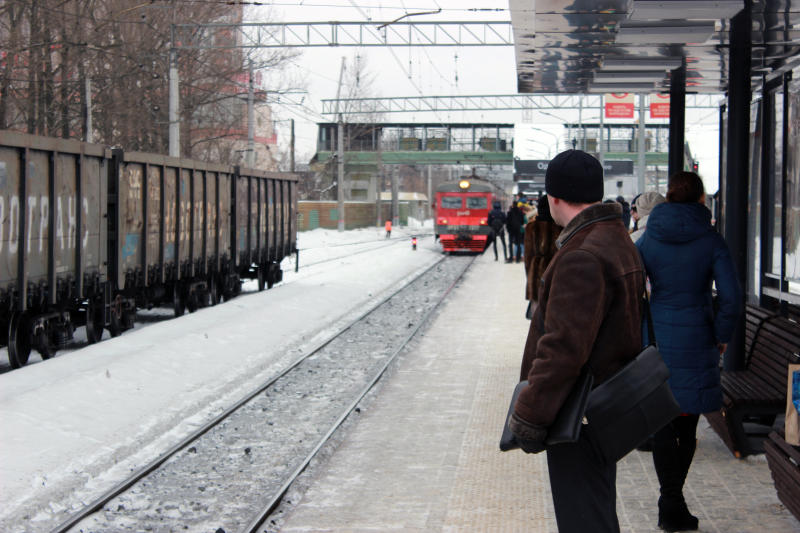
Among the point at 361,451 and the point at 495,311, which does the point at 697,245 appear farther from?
the point at 495,311

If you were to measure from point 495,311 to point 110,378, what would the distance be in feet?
28.9

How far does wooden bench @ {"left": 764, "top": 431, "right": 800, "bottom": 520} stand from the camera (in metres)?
5.17

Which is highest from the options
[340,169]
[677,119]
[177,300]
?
[340,169]

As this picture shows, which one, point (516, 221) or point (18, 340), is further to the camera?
point (516, 221)

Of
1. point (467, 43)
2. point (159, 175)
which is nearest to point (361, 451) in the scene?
point (159, 175)

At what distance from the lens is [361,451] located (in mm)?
7988

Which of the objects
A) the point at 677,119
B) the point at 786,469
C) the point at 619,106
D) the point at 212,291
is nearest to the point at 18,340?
the point at 212,291

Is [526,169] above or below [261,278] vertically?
above

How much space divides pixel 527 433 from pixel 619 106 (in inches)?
1551

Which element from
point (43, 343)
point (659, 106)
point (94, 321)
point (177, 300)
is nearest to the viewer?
point (43, 343)

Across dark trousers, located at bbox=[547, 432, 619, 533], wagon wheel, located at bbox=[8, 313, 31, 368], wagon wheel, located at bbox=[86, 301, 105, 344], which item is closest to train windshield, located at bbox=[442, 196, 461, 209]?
wagon wheel, located at bbox=[86, 301, 105, 344]

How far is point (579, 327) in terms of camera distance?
3451 mm

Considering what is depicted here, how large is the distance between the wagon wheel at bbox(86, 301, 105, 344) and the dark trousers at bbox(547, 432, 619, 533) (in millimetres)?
12075

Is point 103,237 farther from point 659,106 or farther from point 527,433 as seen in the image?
point 659,106
